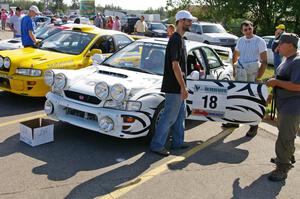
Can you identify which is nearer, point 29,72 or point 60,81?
point 60,81

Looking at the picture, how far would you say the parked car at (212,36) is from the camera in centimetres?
2220

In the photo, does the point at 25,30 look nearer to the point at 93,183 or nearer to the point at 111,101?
the point at 111,101

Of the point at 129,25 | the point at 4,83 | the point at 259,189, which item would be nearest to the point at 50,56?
the point at 4,83

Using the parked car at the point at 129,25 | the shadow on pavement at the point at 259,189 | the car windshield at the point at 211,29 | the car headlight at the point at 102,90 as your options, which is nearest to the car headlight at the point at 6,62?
the car headlight at the point at 102,90

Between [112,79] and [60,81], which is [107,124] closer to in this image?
[112,79]

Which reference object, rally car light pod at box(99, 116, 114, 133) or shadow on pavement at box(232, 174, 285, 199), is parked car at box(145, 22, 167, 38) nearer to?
rally car light pod at box(99, 116, 114, 133)

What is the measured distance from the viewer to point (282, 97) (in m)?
4.70

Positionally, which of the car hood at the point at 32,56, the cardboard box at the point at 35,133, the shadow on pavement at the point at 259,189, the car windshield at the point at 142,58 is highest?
the car windshield at the point at 142,58

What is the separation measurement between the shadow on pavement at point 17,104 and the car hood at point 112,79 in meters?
1.75

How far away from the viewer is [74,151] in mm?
5289

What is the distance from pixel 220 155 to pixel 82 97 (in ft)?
7.03

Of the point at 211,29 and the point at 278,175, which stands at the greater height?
the point at 211,29

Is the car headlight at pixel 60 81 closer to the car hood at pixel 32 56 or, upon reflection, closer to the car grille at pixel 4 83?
the car hood at pixel 32 56

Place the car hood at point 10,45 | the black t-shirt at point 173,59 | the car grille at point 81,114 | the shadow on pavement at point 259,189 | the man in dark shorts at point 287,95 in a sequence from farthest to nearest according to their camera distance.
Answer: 1. the car hood at point 10,45
2. the car grille at point 81,114
3. the black t-shirt at point 173,59
4. the man in dark shorts at point 287,95
5. the shadow on pavement at point 259,189
